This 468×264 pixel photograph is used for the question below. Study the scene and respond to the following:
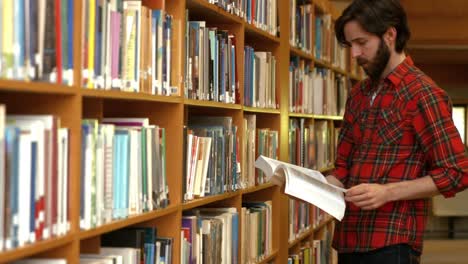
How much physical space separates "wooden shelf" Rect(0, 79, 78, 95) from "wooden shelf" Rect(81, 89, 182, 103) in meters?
0.08

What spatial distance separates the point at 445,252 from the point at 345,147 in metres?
6.78

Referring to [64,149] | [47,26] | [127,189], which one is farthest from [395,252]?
[47,26]

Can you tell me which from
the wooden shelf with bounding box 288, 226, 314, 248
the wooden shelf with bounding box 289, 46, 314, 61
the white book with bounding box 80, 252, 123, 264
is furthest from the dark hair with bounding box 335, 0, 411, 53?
the wooden shelf with bounding box 288, 226, 314, 248

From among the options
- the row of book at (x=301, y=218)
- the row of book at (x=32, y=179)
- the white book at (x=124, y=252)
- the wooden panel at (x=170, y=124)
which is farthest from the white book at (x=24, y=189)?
the row of book at (x=301, y=218)

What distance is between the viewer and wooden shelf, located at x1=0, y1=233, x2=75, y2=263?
1531mm

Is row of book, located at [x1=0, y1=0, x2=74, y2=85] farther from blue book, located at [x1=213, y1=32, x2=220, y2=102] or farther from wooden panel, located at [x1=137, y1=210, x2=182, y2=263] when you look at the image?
blue book, located at [x1=213, y1=32, x2=220, y2=102]

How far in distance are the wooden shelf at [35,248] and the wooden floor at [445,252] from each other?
7000 mm

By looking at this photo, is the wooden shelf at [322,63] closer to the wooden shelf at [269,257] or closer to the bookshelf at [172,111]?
the bookshelf at [172,111]

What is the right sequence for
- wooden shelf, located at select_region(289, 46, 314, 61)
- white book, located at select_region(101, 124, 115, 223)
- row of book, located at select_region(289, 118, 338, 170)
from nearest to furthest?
1. white book, located at select_region(101, 124, 115, 223)
2. wooden shelf, located at select_region(289, 46, 314, 61)
3. row of book, located at select_region(289, 118, 338, 170)

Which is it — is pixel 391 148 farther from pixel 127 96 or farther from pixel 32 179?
pixel 32 179

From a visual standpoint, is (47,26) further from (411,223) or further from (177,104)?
(411,223)

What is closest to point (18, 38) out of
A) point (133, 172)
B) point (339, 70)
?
point (133, 172)

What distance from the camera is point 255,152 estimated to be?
11.9ft

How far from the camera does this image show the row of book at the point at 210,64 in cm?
269
